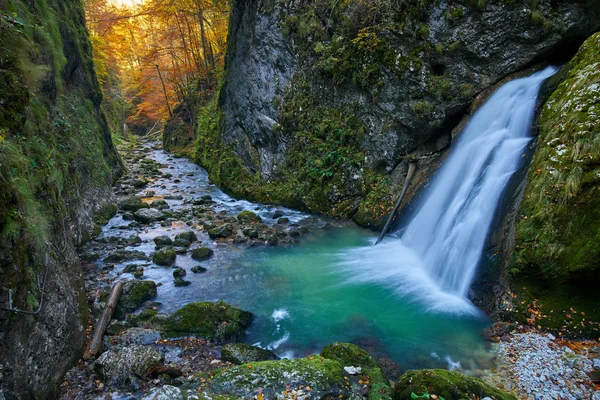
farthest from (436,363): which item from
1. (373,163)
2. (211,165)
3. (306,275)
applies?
(211,165)

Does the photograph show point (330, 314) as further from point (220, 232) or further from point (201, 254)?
point (220, 232)

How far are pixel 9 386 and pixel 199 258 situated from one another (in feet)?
19.5

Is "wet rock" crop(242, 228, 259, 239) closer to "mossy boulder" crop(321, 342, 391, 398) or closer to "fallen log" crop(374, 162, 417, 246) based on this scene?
"fallen log" crop(374, 162, 417, 246)

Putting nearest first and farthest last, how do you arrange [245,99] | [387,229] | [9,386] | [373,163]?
[9,386]
[387,229]
[373,163]
[245,99]

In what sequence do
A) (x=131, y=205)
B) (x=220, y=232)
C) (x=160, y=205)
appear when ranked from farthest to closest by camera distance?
(x=160, y=205) < (x=131, y=205) < (x=220, y=232)

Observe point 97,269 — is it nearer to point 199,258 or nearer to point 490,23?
point 199,258

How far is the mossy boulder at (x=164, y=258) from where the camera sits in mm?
8914

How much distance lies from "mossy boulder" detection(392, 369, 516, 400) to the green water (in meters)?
1.11

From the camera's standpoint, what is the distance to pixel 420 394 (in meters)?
3.97

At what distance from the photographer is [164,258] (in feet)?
29.3

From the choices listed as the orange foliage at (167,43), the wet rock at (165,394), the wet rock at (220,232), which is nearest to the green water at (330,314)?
the wet rock at (220,232)

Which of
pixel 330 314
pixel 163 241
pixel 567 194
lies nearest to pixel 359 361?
pixel 330 314

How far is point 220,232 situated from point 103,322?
515 centimetres

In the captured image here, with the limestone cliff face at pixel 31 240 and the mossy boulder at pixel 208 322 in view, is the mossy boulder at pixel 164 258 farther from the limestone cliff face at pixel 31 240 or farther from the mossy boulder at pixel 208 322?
the mossy boulder at pixel 208 322
